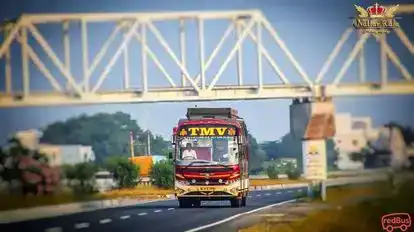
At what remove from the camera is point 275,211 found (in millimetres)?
4453

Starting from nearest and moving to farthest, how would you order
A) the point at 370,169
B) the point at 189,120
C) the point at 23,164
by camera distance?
the point at 23,164 < the point at 189,120 < the point at 370,169

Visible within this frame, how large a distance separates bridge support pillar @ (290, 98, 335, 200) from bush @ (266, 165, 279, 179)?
7.0 inches

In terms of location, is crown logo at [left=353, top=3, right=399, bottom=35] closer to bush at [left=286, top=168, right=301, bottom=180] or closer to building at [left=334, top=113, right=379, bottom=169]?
building at [left=334, top=113, right=379, bottom=169]

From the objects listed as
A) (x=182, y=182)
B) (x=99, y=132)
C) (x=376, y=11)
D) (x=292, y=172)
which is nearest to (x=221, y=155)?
(x=182, y=182)

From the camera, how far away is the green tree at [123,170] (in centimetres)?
416

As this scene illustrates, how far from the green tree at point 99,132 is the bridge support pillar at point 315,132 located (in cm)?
91

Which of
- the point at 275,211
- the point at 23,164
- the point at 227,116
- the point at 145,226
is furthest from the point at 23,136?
the point at 275,211

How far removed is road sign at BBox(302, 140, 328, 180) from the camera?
4.50 meters

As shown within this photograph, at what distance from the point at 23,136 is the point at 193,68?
1.05 metres

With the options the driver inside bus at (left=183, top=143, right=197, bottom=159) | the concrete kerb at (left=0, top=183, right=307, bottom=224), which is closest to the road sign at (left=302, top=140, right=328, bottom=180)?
the driver inside bus at (left=183, top=143, right=197, bottom=159)

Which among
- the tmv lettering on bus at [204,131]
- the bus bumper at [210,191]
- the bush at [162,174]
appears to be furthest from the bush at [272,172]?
the bush at [162,174]

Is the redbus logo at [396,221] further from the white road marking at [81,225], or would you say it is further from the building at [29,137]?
the building at [29,137]

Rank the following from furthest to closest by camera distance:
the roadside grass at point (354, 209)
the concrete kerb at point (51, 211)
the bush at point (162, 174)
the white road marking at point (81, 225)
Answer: the roadside grass at point (354, 209)
the bush at point (162, 174)
the white road marking at point (81, 225)
the concrete kerb at point (51, 211)

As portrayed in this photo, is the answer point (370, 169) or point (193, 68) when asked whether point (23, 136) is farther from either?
point (370, 169)
